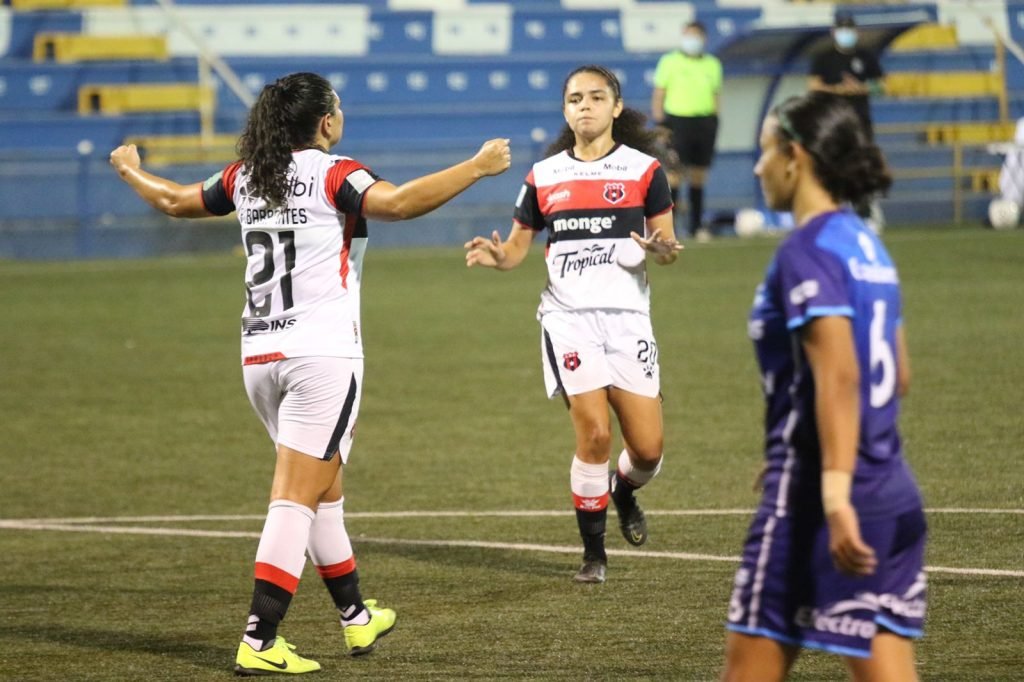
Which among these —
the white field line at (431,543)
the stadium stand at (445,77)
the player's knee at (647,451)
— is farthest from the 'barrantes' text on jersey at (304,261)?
the stadium stand at (445,77)

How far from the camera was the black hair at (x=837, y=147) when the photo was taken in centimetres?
353

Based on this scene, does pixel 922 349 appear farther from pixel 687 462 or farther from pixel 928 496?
pixel 928 496

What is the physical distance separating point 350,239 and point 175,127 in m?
21.5

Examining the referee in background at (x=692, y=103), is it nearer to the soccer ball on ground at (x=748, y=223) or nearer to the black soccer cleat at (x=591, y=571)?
the soccer ball on ground at (x=748, y=223)

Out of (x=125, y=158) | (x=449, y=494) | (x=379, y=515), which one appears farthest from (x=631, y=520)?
(x=125, y=158)

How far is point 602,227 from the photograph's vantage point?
689cm

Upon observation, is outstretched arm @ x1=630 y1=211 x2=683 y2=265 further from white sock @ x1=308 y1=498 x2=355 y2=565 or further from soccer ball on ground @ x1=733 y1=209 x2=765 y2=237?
soccer ball on ground @ x1=733 y1=209 x2=765 y2=237

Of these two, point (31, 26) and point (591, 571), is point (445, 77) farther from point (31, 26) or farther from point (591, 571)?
point (591, 571)

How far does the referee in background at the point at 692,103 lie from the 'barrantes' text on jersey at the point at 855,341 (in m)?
18.5

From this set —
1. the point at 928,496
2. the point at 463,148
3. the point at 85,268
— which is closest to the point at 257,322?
the point at 928,496

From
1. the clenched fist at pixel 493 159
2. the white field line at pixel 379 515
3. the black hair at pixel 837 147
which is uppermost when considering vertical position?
the black hair at pixel 837 147

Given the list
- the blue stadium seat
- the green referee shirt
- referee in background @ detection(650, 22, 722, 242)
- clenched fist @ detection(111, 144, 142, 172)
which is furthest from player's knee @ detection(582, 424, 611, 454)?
the blue stadium seat

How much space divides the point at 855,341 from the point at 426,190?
2094 mm

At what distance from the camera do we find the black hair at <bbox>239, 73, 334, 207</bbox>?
5.40m
